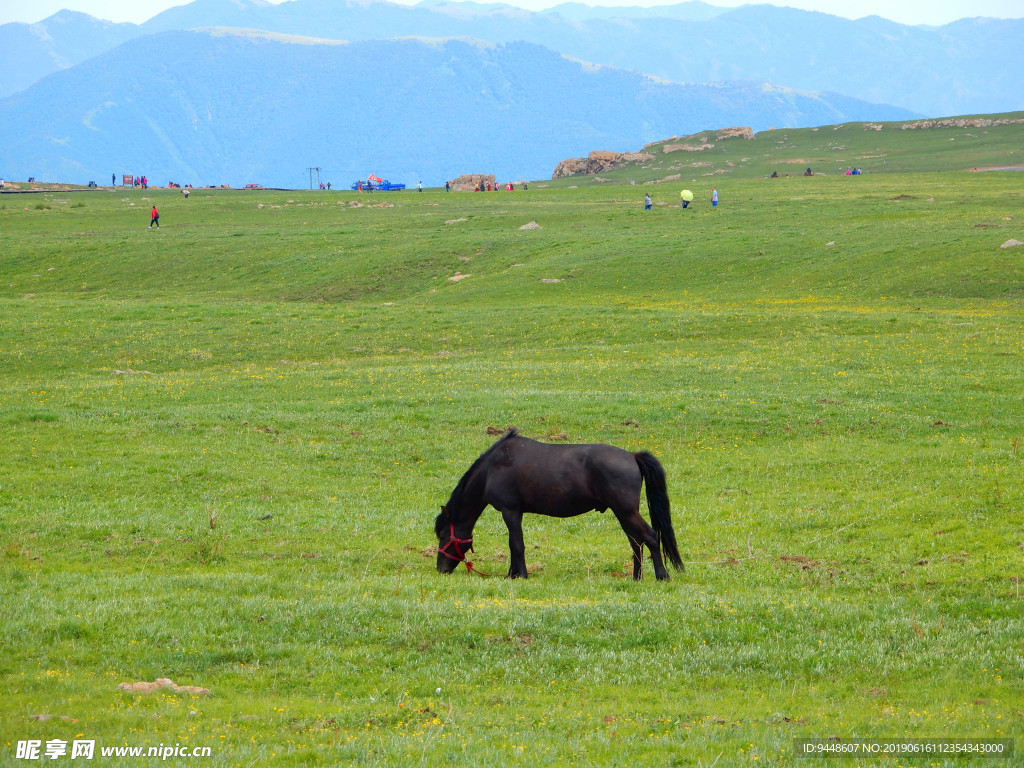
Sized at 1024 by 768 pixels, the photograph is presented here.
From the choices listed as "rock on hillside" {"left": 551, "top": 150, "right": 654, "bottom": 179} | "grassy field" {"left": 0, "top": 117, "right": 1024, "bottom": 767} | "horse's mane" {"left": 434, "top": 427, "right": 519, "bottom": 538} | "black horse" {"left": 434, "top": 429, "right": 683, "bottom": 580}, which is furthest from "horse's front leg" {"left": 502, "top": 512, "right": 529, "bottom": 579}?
"rock on hillside" {"left": 551, "top": 150, "right": 654, "bottom": 179}

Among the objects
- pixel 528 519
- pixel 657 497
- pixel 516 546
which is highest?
pixel 657 497

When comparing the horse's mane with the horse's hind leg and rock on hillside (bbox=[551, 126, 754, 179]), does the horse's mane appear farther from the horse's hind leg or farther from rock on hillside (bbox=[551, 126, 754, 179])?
rock on hillside (bbox=[551, 126, 754, 179])

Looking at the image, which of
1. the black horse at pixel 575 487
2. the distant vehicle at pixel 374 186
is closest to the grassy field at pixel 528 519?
the black horse at pixel 575 487

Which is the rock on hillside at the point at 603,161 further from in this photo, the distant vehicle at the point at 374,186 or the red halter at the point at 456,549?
the red halter at the point at 456,549

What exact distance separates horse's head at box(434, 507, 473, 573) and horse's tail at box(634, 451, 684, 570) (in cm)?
303

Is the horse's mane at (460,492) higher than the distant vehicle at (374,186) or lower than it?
lower

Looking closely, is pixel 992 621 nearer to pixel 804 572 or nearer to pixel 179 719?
pixel 804 572

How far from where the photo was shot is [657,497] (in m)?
14.6

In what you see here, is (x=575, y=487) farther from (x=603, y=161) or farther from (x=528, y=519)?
(x=603, y=161)

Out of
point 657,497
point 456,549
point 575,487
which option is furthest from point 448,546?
point 657,497

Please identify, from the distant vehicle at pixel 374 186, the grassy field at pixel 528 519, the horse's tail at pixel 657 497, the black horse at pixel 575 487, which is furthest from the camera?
the distant vehicle at pixel 374 186

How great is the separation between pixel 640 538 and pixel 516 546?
6.30ft

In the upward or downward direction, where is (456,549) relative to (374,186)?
downward

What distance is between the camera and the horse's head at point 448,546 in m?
15.8
